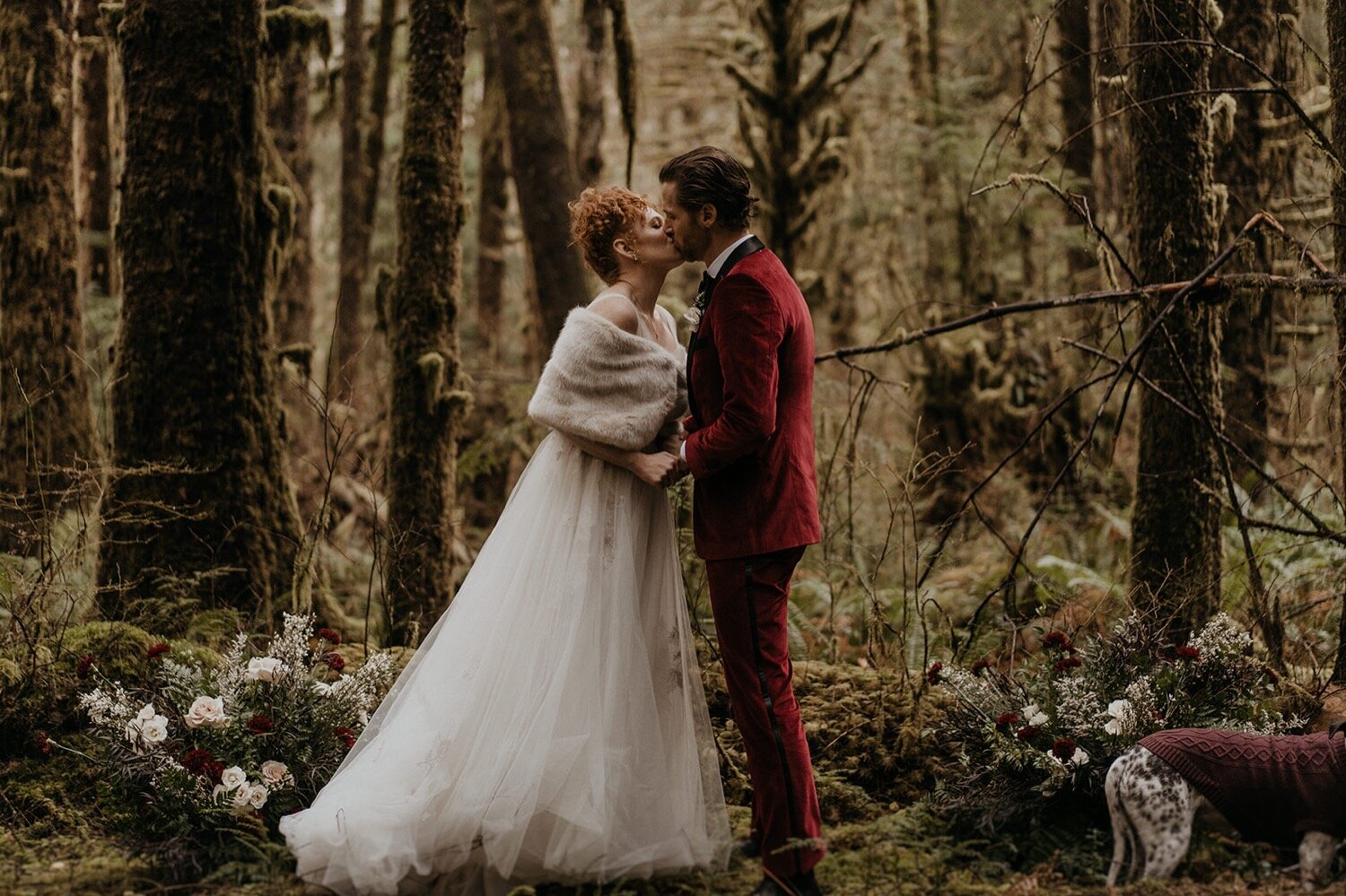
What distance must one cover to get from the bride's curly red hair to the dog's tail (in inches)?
109

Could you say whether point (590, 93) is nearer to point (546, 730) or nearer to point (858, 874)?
point (546, 730)

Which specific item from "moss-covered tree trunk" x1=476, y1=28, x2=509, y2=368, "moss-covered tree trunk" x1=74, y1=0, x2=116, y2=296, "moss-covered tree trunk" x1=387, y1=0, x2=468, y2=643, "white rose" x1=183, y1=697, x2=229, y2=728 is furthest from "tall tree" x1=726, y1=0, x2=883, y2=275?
"white rose" x1=183, y1=697, x2=229, y2=728

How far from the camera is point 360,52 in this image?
15.5 meters

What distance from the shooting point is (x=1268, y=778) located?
3996 millimetres

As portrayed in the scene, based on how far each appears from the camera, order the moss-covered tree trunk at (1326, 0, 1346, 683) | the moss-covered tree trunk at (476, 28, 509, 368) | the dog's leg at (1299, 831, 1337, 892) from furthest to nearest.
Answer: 1. the moss-covered tree trunk at (476, 28, 509, 368)
2. the moss-covered tree trunk at (1326, 0, 1346, 683)
3. the dog's leg at (1299, 831, 1337, 892)

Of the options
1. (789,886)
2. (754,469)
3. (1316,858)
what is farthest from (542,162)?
(1316,858)

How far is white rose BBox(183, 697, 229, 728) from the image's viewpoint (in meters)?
4.53

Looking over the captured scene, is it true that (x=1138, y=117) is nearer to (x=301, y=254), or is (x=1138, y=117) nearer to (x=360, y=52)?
(x=301, y=254)

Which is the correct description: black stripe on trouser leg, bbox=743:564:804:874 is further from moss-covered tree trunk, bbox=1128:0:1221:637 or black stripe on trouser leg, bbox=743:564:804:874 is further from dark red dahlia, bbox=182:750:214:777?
moss-covered tree trunk, bbox=1128:0:1221:637

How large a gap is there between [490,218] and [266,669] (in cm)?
1400

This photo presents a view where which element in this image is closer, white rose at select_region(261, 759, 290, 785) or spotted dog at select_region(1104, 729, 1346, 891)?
spotted dog at select_region(1104, 729, 1346, 891)

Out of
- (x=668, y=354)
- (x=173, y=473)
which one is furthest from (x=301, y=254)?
(x=668, y=354)

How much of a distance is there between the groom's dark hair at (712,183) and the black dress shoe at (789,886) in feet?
7.96

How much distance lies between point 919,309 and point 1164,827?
1071 centimetres
